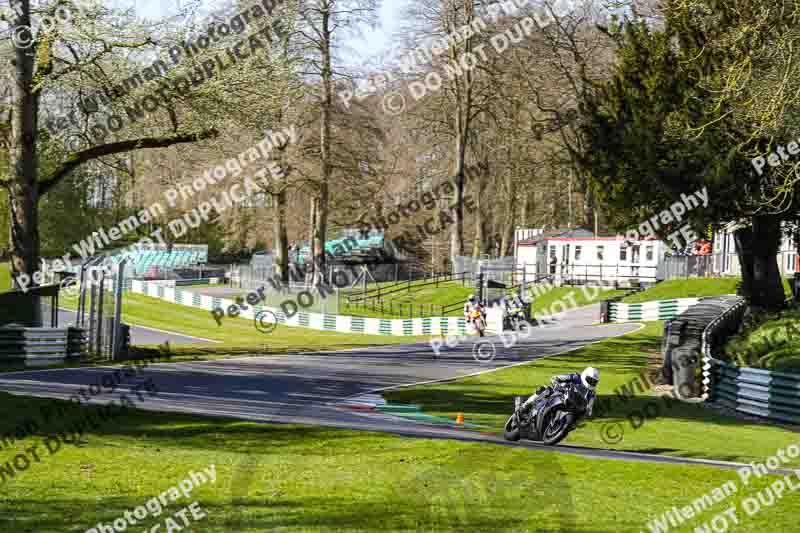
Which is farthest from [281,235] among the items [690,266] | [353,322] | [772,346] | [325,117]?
[772,346]

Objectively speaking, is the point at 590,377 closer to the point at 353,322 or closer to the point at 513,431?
the point at 513,431

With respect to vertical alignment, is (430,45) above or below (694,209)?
above

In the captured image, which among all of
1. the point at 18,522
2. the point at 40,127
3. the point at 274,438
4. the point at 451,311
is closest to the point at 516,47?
the point at 451,311

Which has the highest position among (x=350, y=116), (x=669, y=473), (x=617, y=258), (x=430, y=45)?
(x=430, y=45)

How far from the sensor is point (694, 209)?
90.3ft

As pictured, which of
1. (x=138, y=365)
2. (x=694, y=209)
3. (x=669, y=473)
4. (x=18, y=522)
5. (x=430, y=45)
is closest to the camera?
(x=18, y=522)

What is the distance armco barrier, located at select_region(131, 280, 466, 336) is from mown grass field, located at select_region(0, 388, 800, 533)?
1106 inches

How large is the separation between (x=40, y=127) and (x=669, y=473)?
18849 mm

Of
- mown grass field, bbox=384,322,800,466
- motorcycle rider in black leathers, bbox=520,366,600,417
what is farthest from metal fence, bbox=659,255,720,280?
motorcycle rider in black leathers, bbox=520,366,600,417

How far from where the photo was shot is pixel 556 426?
40.8 feet

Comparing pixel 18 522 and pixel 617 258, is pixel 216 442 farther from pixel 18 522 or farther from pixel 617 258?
pixel 617 258

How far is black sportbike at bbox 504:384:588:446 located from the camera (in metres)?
12.4

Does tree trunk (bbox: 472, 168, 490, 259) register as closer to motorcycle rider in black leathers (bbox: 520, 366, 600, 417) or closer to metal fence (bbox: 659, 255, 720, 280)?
metal fence (bbox: 659, 255, 720, 280)

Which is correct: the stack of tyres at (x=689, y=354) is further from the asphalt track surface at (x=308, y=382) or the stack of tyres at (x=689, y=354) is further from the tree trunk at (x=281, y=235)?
the tree trunk at (x=281, y=235)
